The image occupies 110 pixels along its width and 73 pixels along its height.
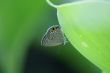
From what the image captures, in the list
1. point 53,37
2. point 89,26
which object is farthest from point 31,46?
point 89,26

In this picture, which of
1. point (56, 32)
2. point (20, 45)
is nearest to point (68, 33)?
point (56, 32)

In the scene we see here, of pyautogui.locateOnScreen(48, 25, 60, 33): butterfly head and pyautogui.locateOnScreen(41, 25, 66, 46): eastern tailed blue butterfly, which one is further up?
pyautogui.locateOnScreen(48, 25, 60, 33): butterfly head

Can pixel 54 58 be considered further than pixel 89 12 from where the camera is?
Yes

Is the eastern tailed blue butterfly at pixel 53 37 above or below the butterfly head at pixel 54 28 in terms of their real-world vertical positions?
below

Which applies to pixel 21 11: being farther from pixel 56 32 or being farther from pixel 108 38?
pixel 108 38

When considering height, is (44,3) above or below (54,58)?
above

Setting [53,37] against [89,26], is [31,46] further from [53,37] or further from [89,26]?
[89,26]
